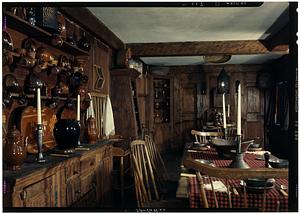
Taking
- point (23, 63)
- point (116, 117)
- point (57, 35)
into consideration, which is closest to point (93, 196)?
point (23, 63)

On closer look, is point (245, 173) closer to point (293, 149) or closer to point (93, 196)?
point (293, 149)

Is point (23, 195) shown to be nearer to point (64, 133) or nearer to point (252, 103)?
point (64, 133)

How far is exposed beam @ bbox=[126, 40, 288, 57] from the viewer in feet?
7.18

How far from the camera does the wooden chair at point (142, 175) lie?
1621mm

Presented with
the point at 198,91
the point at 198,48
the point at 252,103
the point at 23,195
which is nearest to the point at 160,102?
the point at 198,91

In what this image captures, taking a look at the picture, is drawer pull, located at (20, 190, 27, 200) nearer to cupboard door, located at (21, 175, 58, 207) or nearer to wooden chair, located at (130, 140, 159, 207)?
cupboard door, located at (21, 175, 58, 207)

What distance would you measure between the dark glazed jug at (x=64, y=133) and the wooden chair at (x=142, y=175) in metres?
0.35

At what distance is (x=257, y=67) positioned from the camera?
4.65m

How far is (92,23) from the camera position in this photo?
1.80m

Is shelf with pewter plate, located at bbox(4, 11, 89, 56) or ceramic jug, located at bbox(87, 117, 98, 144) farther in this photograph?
ceramic jug, located at bbox(87, 117, 98, 144)

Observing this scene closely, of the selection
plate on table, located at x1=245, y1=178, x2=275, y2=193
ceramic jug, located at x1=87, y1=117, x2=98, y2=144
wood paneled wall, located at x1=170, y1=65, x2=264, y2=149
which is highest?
wood paneled wall, located at x1=170, y1=65, x2=264, y2=149

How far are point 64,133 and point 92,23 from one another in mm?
658

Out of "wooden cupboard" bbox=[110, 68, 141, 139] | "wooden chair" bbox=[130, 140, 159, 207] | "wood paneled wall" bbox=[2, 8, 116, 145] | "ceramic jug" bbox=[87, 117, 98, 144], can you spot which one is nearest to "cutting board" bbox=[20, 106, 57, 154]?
"wood paneled wall" bbox=[2, 8, 116, 145]

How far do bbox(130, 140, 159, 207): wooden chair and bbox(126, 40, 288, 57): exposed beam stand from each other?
73cm
